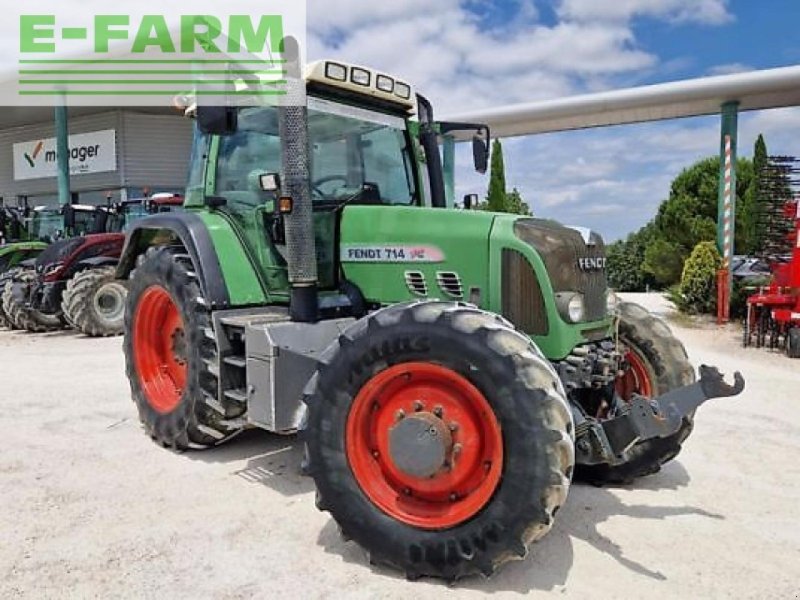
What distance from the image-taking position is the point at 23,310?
11.0 meters

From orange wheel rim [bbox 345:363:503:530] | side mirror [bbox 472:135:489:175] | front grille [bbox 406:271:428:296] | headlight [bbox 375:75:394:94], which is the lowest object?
orange wheel rim [bbox 345:363:503:530]

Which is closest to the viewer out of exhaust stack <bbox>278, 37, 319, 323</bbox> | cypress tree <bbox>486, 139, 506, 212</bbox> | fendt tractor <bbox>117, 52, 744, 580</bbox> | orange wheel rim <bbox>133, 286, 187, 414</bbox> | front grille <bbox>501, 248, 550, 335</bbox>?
fendt tractor <bbox>117, 52, 744, 580</bbox>

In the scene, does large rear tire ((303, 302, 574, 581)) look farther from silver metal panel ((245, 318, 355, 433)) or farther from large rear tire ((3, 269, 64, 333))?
large rear tire ((3, 269, 64, 333))

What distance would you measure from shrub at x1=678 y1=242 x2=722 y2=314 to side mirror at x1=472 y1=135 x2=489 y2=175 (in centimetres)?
933

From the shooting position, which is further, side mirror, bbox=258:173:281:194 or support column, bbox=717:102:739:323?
support column, bbox=717:102:739:323

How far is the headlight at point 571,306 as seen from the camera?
3.39m

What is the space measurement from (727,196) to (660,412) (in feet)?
34.5

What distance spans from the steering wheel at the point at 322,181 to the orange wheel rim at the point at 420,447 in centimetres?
164

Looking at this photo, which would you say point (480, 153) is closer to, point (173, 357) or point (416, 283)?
point (416, 283)

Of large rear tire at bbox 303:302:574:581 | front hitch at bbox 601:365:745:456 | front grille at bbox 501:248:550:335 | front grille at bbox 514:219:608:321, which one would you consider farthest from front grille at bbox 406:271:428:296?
front hitch at bbox 601:365:745:456

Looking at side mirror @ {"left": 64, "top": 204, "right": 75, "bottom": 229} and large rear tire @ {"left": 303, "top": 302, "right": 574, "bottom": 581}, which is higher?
side mirror @ {"left": 64, "top": 204, "right": 75, "bottom": 229}

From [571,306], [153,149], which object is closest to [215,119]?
[571,306]

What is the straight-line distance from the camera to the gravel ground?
284 centimetres

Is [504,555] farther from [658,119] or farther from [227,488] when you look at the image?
[658,119]
